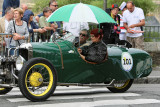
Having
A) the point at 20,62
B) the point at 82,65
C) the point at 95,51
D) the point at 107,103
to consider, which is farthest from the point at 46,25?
the point at 107,103

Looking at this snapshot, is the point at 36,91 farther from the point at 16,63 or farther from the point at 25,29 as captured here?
the point at 25,29

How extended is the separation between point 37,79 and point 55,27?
4897 millimetres

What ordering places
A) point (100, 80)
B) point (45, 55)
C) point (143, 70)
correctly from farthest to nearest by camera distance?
point (143, 70), point (100, 80), point (45, 55)

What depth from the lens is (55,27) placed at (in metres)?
13.9

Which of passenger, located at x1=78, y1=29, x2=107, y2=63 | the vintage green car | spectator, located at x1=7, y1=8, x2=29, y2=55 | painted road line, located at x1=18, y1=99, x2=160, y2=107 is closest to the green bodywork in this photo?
the vintage green car

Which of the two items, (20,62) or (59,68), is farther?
(59,68)

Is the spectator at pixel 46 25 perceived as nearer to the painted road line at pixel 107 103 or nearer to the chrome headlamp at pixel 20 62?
the chrome headlamp at pixel 20 62

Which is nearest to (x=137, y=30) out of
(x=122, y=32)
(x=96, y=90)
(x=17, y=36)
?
(x=122, y=32)

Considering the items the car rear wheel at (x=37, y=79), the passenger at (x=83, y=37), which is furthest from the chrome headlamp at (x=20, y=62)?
the passenger at (x=83, y=37)

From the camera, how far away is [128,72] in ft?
35.4

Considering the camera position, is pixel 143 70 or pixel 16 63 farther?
pixel 143 70

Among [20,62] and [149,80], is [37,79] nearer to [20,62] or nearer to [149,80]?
[20,62]

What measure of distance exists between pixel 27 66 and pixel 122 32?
6.98 metres

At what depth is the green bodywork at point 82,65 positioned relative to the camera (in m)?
9.55
